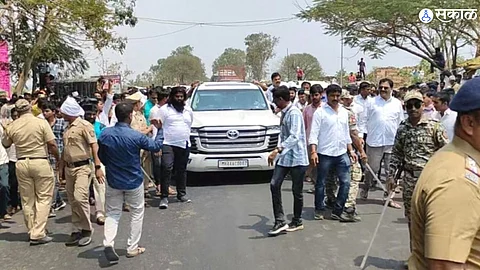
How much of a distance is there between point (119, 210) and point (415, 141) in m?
3.16

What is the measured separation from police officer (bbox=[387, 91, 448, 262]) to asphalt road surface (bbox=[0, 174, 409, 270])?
3.34 ft

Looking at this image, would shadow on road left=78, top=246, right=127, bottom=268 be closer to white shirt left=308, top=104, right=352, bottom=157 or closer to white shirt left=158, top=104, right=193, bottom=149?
white shirt left=158, top=104, right=193, bottom=149

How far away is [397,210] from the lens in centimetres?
838

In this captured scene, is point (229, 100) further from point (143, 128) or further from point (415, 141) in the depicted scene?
point (415, 141)

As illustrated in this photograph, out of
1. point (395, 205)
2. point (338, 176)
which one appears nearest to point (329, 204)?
point (338, 176)

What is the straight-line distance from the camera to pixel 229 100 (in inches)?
469

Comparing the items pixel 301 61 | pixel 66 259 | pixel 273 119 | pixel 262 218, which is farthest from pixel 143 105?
pixel 301 61

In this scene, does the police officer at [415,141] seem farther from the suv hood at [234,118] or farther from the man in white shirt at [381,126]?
the suv hood at [234,118]

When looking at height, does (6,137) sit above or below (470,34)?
below

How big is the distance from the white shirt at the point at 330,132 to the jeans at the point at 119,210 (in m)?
2.55

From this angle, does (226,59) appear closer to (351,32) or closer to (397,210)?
(351,32)

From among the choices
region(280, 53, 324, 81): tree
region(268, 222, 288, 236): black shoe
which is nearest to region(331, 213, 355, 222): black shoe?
region(268, 222, 288, 236): black shoe

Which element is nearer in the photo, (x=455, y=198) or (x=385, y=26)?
(x=455, y=198)

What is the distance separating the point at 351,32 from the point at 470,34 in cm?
575
